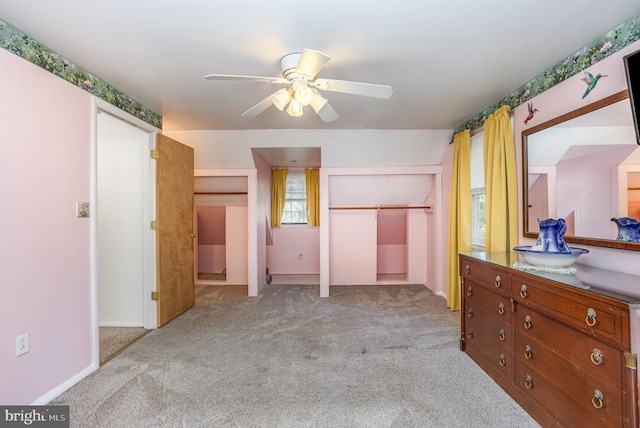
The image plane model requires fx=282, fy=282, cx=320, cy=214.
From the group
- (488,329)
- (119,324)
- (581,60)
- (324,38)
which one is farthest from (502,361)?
(119,324)

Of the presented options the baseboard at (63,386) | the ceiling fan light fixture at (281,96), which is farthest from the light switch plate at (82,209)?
the ceiling fan light fixture at (281,96)

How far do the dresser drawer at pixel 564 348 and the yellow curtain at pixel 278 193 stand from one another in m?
3.81

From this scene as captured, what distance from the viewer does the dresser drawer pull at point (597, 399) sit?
1.20 meters

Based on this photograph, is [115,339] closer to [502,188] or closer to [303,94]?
[303,94]

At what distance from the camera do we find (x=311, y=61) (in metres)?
1.48

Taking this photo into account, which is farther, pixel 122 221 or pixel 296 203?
pixel 296 203

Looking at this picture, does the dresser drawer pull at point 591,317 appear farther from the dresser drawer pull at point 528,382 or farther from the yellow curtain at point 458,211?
the yellow curtain at point 458,211

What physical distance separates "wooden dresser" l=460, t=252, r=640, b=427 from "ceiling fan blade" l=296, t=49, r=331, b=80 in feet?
5.36

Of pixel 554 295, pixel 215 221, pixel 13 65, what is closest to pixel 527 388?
pixel 554 295

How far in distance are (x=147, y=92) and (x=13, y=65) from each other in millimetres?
962

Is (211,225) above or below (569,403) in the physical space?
above

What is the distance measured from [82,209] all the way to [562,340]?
9.96 feet

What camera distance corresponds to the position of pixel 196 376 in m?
1.99

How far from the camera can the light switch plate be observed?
1.99 m
